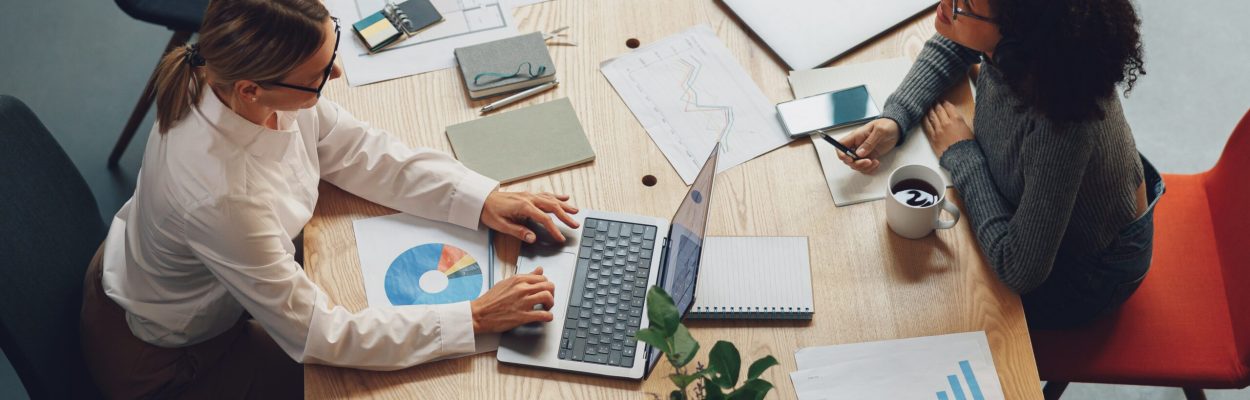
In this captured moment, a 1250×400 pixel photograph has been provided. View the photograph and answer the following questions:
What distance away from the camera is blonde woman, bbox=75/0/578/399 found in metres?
1.42

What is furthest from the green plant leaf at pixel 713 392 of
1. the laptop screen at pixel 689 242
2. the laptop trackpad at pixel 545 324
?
the laptop trackpad at pixel 545 324

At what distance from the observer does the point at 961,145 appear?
168 centimetres

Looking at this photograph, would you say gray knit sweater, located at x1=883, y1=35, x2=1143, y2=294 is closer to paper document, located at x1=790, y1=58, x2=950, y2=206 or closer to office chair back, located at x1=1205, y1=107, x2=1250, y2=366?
paper document, located at x1=790, y1=58, x2=950, y2=206

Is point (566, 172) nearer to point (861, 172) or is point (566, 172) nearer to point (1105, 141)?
point (861, 172)

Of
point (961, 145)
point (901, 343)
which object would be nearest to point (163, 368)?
point (901, 343)

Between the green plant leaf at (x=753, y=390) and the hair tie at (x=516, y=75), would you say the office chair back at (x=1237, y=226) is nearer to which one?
the green plant leaf at (x=753, y=390)

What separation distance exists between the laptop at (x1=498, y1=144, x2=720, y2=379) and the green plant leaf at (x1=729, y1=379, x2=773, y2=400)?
0.77 feet

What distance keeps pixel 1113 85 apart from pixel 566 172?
2.65 ft

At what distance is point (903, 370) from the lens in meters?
1.45

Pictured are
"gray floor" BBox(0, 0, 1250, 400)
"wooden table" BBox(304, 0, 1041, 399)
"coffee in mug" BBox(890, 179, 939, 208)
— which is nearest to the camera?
"wooden table" BBox(304, 0, 1041, 399)

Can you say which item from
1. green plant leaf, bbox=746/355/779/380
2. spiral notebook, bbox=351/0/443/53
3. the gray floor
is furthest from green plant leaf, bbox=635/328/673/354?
the gray floor

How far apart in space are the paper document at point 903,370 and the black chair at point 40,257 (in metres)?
1.07

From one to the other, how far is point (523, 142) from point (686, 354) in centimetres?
68

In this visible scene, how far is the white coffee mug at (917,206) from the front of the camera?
1530mm
